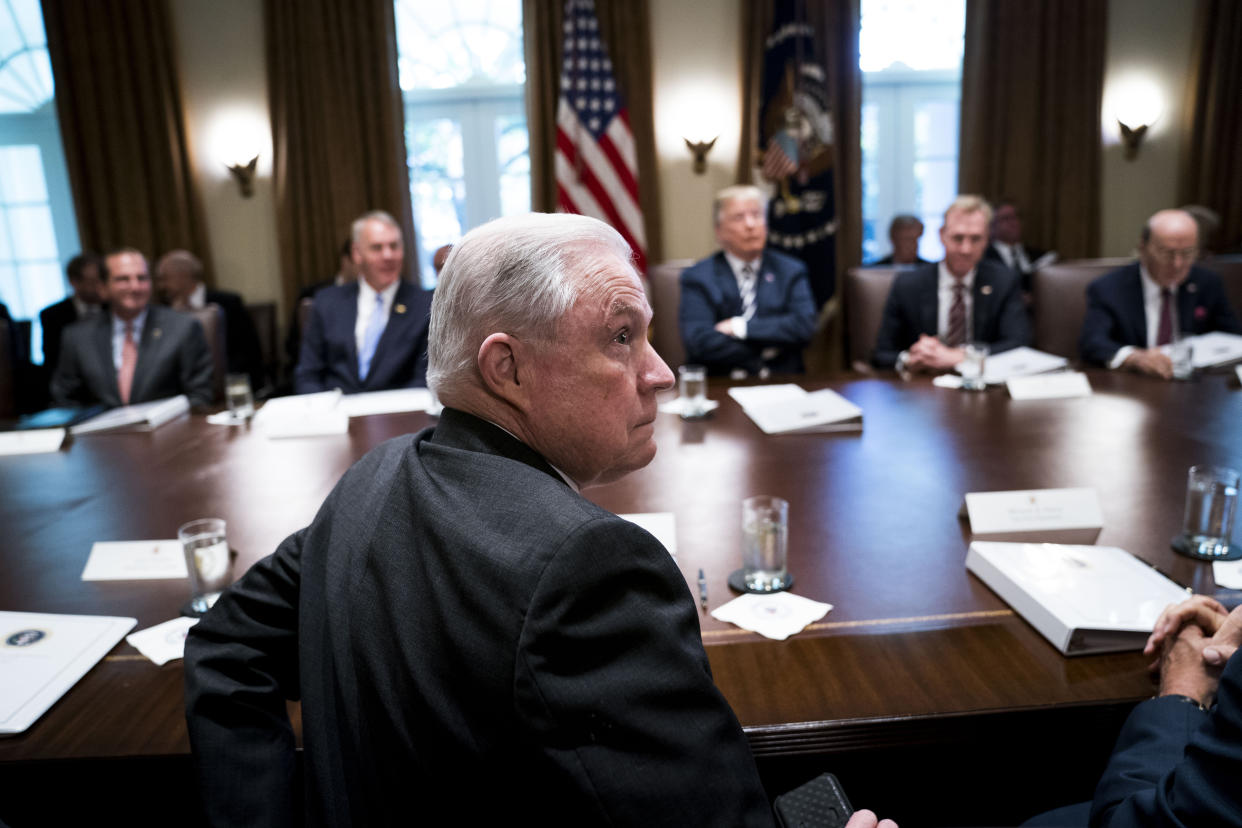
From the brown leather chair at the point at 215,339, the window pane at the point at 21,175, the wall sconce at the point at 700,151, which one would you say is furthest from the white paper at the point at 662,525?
the window pane at the point at 21,175

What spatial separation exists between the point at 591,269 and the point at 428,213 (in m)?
6.77

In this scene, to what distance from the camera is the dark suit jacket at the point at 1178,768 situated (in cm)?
85

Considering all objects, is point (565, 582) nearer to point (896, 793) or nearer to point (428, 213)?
point (896, 793)

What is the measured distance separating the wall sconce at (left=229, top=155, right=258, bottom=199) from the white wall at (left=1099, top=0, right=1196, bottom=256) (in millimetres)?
6729

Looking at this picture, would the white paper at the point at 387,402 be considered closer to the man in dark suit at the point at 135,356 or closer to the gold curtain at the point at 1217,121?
the man in dark suit at the point at 135,356

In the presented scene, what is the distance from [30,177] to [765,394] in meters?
7.00

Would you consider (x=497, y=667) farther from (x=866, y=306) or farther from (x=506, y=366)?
(x=866, y=306)

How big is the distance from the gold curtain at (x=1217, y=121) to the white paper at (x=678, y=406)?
6.18m

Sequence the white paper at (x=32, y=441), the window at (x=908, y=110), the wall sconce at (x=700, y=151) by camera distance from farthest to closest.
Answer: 1. the window at (x=908, y=110)
2. the wall sconce at (x=700, y=151)
3. the white paper at (x=32, y=441)

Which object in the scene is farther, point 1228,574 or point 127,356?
point 127,356

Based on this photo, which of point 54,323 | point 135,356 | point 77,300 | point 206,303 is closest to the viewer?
point 135,356

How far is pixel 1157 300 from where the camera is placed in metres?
3.92

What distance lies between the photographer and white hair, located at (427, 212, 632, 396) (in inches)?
37.4

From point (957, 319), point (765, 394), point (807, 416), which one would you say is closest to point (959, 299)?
point (957, 319)
